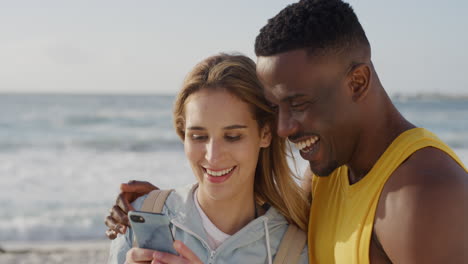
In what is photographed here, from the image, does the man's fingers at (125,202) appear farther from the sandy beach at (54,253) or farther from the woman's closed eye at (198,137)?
the sandy beach at (54,253)

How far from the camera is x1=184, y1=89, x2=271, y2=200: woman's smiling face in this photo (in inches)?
112

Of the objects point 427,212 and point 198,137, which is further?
point 198,137

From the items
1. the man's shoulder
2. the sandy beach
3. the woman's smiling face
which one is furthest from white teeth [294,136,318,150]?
the sandy beach

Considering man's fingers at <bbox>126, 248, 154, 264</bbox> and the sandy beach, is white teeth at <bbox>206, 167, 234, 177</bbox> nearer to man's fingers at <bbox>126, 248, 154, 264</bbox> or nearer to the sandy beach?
man's fingers at <bbox>126, 248, 154, 264</bbox>

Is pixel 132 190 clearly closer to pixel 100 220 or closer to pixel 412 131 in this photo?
pixel 412 131

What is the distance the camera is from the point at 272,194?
322 cm

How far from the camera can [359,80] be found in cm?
240

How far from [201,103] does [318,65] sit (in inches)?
30.3

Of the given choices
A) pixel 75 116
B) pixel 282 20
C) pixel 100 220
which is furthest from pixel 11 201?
pixel 75 116

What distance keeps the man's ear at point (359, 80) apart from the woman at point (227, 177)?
2.25 ft

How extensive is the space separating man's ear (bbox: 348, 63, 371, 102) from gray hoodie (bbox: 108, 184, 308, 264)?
36.9 inches

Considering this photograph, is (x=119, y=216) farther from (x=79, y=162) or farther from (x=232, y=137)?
(x=79, y=162)

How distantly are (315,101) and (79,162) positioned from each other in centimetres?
1417

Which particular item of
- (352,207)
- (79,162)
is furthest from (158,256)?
(79,162)
